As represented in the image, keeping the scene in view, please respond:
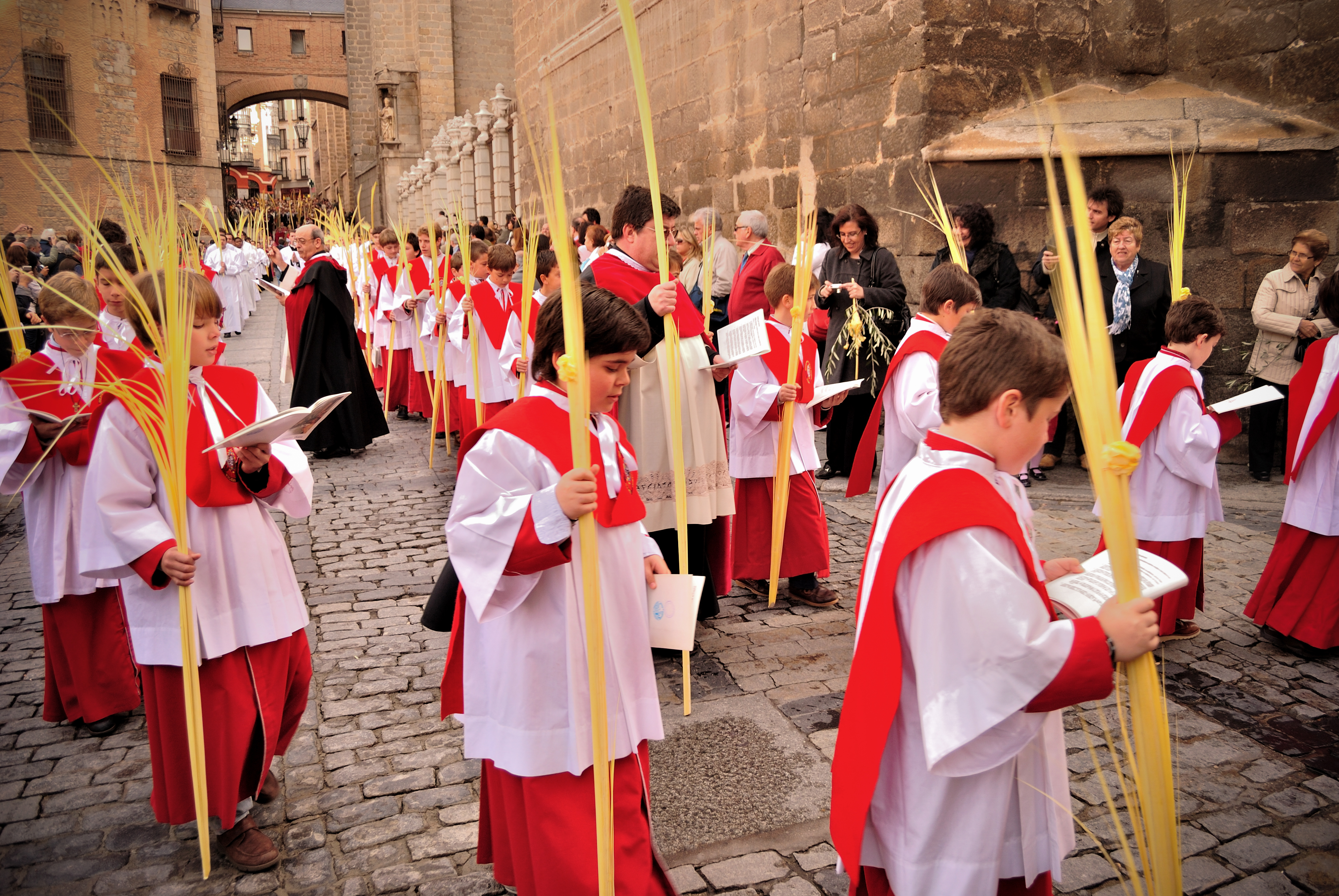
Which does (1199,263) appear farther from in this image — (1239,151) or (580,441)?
(580,441)

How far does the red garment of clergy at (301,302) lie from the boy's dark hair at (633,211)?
16.2 ft

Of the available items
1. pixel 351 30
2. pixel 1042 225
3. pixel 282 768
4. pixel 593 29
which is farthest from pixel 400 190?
pixel 282 768

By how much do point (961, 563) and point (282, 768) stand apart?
2.79 meters

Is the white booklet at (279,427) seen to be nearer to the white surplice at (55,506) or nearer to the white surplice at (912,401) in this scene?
the white surplice at (55,506)

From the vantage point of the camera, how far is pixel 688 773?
3.52 m

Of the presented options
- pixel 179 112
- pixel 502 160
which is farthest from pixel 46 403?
pixel 179 112

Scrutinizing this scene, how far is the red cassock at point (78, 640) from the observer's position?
3.94 meters

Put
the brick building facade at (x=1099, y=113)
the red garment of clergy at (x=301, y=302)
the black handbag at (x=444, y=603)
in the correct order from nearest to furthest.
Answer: the black handbag at (x=444, y=603), the brick building facade at (x=1099, y=113), the red garment of clergy at (x=301, y=302)

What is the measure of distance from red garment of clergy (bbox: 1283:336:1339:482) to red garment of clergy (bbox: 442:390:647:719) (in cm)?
335

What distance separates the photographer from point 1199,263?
774cm

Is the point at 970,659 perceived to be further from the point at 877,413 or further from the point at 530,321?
the point at 530,321

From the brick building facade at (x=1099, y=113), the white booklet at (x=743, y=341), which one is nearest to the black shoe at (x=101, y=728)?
the white booklet at (x=743, y=341)

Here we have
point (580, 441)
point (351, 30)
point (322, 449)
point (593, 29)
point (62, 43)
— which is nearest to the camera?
point (580, 441)

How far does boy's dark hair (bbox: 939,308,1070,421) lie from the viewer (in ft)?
6.19
